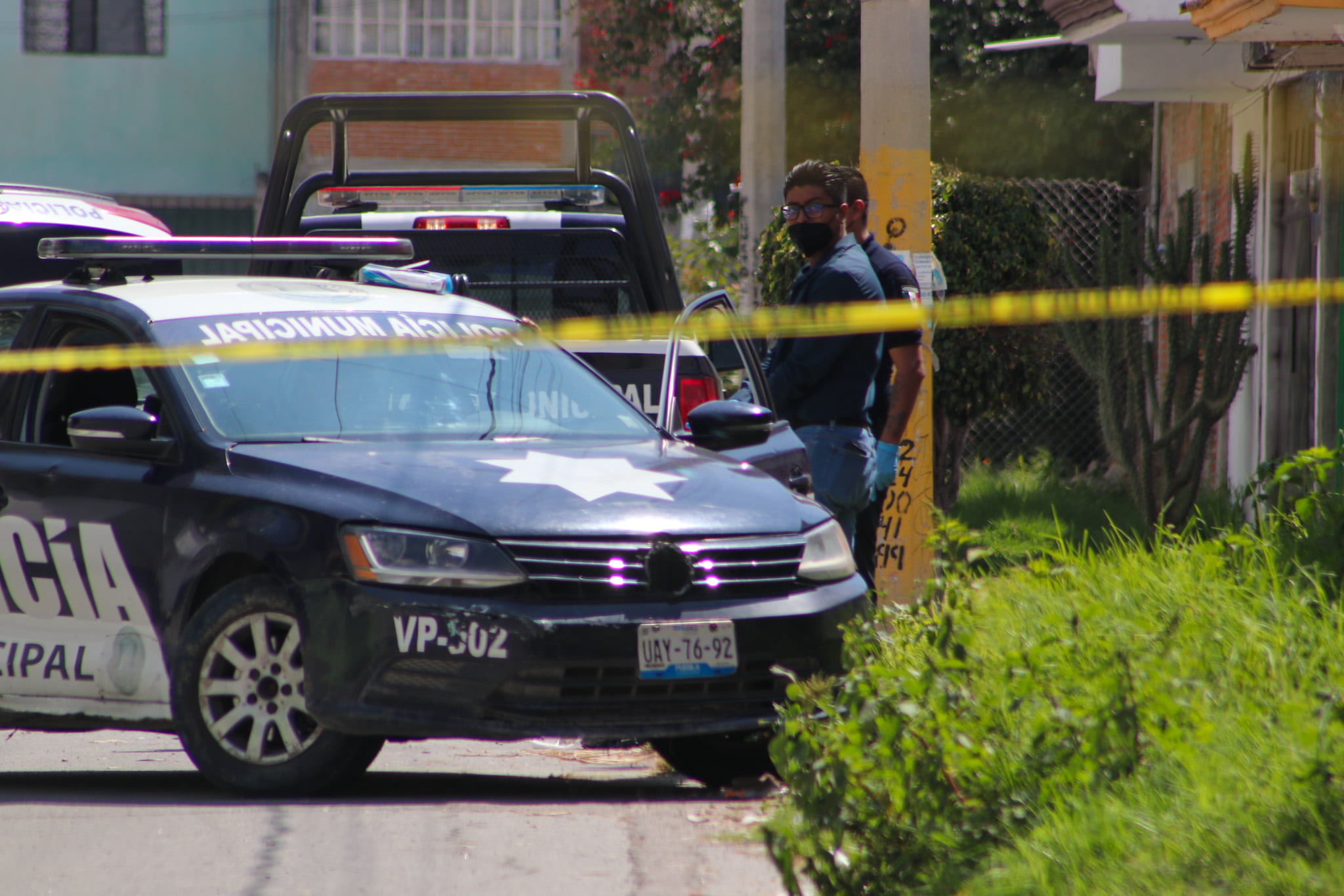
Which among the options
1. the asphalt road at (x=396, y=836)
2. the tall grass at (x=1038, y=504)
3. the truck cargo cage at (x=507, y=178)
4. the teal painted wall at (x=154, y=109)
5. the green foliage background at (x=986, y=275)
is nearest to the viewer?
the asphalt road at (x=396, y=836)

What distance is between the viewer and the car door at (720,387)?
21.8 feet

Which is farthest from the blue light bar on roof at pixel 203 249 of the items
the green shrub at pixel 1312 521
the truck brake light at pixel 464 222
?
the green shrub at pixel 1312 521

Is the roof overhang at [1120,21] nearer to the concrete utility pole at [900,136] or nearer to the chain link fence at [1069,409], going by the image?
the concrete utility pole at [900,136]

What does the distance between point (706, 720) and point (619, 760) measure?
1247 millimetres

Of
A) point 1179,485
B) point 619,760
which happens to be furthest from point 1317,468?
point 1179,485

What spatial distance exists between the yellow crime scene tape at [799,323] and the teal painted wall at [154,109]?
68.6 feet

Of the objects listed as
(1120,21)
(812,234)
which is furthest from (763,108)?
(812,234)

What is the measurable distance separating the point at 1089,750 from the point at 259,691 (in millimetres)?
2440

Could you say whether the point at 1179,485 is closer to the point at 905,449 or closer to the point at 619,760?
the point at 905,449

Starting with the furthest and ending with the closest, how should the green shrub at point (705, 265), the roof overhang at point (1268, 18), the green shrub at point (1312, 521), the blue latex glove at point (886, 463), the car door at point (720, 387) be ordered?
the green shrub at point (705, 265), the roof overhang at point (1268, 18), the blue latex glove at point (886, 463), the car door at point (720, 387), the green shrub at point (1312, 521)

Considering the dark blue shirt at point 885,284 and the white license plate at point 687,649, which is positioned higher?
the dark blue shirt at point 885,284

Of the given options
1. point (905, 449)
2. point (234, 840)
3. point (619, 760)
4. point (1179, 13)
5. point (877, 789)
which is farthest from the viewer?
point (1179, 13)

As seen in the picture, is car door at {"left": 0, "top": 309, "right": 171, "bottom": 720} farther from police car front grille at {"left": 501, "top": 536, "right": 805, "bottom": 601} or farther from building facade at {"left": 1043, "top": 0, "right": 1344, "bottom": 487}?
building facade at {"left": 1043, "top": 0, "right": 1344, "bottom": 487}

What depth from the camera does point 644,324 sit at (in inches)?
328
